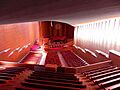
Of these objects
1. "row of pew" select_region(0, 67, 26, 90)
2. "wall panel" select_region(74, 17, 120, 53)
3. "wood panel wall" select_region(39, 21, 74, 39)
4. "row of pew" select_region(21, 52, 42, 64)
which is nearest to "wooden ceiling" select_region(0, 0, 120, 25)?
"row of pew" select_region(0, 67, 26, 90)

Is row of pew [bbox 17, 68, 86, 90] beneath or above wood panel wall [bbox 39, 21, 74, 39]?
beneath

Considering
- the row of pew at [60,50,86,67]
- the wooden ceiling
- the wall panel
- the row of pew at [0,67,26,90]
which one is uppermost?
the wooden ceiling

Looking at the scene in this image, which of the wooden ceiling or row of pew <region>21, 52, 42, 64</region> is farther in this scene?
row of pew <region>21, 52, 42, 64</region>

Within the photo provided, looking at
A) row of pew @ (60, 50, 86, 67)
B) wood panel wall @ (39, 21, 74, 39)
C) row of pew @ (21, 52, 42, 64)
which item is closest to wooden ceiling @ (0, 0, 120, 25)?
row of pew @ (60, 50, 86, 67)

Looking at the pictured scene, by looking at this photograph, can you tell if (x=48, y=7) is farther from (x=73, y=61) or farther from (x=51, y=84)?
(x=73, y=61)

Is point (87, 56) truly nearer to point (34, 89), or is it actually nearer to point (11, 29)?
point (11, 29)

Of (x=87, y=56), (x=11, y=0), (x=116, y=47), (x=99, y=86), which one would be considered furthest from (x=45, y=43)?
(x=11, y=0)

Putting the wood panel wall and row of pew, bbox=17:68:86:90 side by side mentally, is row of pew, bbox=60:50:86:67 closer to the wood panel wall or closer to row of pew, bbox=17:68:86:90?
row of pew, bbox=17:68:86:90

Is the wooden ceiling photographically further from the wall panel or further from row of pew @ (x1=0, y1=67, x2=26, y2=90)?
the wall panel

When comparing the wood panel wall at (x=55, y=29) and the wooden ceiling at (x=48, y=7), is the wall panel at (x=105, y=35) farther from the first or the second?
the wood panel wall at (x=55, y=29)

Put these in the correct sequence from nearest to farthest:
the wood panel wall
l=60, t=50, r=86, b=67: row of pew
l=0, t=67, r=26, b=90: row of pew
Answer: l=0, t=67, r=26, b=90: row of pew < l=60, t=50, r=86, b=67: row of pew < the wood panel wall

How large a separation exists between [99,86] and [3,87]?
2.33 metres

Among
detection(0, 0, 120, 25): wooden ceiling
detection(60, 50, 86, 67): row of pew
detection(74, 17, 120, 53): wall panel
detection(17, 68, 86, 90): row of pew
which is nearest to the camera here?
detection(0, 0, 120, 25): wooden ceiling

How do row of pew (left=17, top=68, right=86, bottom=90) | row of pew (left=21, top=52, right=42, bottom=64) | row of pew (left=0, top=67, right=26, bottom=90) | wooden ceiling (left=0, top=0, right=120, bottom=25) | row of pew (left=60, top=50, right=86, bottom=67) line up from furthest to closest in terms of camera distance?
row of pew (left=21, top=52, right=42, bottom=64) < row of pew (left=60, top=50, right=86, bottom=67) < row of pew (left=0, top=67, right=26, bottom=90) < row of pew (left=17, top=68, right=86, bottom=90) < wooden ceiling (left=0, top=0, right=120, bottom=25)
